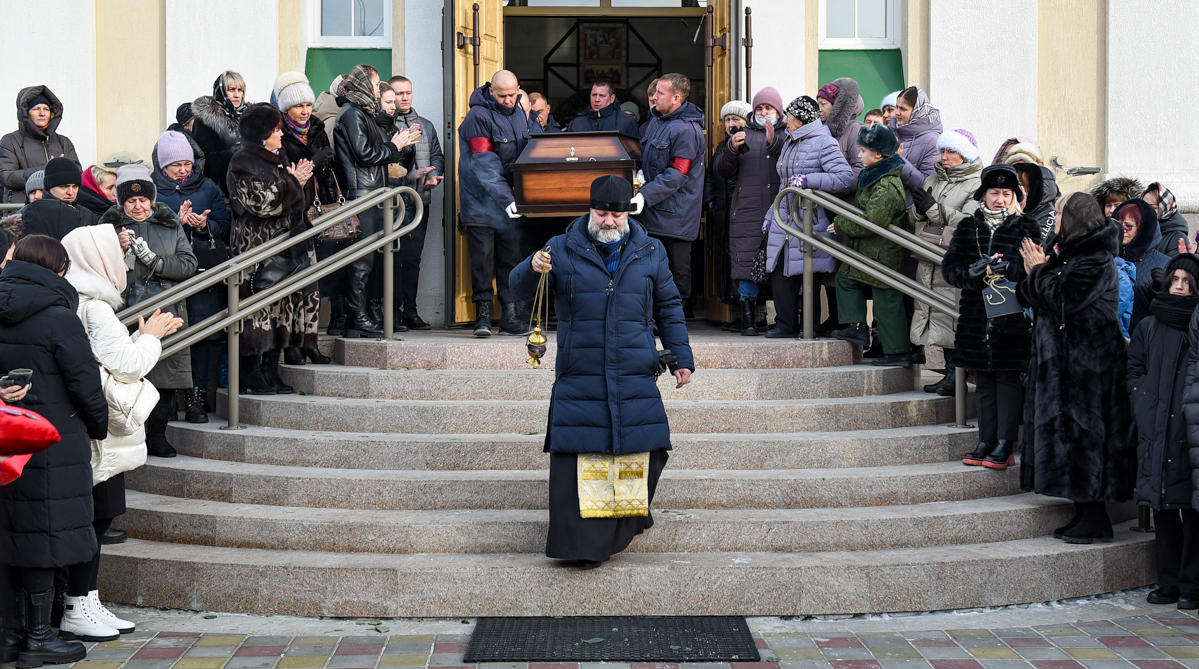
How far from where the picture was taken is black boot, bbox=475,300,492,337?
8.71m

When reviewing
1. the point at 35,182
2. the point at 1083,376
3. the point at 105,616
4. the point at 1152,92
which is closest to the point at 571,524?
the point at 105,616

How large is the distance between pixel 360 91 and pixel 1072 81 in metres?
6.54

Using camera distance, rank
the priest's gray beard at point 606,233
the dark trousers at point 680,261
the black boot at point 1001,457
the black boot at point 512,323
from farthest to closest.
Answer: the dark trousers at point 680,261
the black boot at point 512,323
the black boot at point 1001,457
the priest's gray beard at point 606,233

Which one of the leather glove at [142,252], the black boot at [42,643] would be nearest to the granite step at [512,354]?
the leather glove at [142,252]

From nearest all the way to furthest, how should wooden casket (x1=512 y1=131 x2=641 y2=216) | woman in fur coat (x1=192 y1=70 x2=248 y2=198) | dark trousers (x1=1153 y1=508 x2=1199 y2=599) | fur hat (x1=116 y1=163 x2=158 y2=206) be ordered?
dark trousers (x1=1153 y1=508 x2=1199 y2=599), fur hat (x1=116 y1=163 x2=158 y2=206), wooden casket (x1=512 y1=131 x2=641 y2=216), woman in fur coat (x1=192 y1=70 x2=248 y2=198)

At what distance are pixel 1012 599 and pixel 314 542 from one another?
352 cm

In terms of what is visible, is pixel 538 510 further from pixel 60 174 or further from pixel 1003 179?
pixel 60 174

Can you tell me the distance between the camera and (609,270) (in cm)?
566

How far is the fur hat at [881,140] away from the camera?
26.1 ft

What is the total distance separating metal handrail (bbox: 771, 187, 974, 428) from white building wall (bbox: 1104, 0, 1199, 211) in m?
3.94

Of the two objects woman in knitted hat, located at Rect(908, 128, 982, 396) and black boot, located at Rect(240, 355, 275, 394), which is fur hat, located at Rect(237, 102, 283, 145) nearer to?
black boot, located at Rect(240, 355, 275, 394)

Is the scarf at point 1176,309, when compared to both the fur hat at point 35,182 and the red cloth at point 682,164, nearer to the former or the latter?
the red cloth at point 682,164

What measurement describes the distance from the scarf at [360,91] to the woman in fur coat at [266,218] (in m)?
0.86

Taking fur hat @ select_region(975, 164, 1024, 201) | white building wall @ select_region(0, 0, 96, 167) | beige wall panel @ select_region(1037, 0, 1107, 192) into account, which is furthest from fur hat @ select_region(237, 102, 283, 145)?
beige wall panel @ select_region(1037, 0, 1107, 192)
